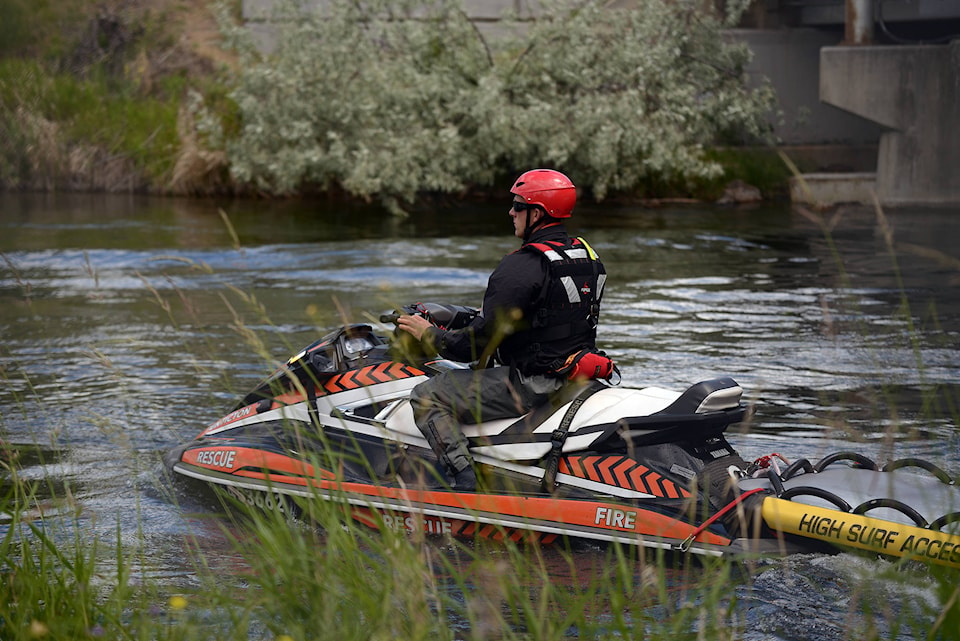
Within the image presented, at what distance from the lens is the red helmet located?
631cm

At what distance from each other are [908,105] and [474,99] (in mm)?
9223

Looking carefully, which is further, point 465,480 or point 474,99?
point 474,99

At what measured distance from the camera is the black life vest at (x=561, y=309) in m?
6.20

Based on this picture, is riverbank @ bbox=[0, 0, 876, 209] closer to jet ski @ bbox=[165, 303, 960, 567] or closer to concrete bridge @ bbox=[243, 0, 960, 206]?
concrete bridge @ bbox=[243, 0, 960, 206]

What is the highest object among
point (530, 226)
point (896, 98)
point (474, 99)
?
point (474, 99)

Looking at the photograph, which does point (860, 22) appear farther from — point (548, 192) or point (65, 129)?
point (548, 192)

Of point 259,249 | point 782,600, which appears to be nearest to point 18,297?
point 259,249

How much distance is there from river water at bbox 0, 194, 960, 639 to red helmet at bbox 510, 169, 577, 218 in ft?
4.08

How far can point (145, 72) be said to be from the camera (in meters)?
31.0

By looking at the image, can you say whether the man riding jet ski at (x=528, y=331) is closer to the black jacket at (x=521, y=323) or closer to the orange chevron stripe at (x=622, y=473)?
the black jacket at (x=521, y=323)

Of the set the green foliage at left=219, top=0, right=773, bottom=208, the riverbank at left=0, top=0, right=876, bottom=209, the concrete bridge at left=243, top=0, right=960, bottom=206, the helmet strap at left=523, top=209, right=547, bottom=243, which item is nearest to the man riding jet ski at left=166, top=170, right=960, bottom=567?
the helmet strap at left=523, top=209, right=547, bottom=243

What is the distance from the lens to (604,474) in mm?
6137

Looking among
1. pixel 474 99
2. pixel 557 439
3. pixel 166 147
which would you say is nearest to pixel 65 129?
pixel 166 147

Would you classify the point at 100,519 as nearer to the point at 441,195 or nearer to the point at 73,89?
the point at 441,195
